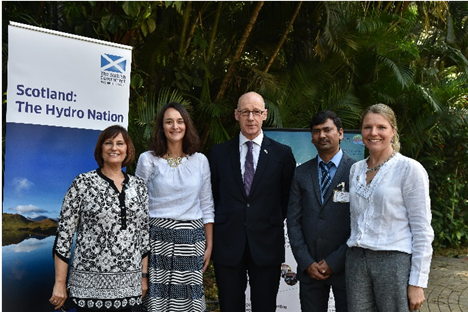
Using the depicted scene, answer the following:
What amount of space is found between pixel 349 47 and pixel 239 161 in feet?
11.6

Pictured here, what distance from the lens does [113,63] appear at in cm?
381

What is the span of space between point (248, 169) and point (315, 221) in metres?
0.63

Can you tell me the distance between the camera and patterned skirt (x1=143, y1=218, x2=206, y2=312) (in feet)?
10.7

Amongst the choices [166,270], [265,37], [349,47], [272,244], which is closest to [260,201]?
[272,244]

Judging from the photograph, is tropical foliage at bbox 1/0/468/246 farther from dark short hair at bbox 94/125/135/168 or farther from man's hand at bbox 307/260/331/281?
man's hand at bbox 307/260/331/281

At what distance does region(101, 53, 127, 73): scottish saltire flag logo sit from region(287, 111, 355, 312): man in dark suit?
158 cm

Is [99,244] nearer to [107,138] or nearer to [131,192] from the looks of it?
[131,192]

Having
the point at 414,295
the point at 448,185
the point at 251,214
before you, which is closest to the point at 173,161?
the point at 251,214

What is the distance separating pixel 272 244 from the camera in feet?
11.4

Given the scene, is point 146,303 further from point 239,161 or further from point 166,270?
point 239,161

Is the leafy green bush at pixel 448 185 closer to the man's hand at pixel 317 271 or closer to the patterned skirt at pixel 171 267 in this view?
the man's hand at pixel 317 271

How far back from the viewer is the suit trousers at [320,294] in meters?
3.14

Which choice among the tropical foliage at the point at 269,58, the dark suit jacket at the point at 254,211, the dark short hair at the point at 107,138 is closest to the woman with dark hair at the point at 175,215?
the dark suit jacket at the point at 254,211

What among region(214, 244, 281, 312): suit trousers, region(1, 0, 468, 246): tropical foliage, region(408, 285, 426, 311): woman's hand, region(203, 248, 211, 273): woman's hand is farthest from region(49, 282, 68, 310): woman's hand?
region(1, 0, 468, 246): tropical foliage
